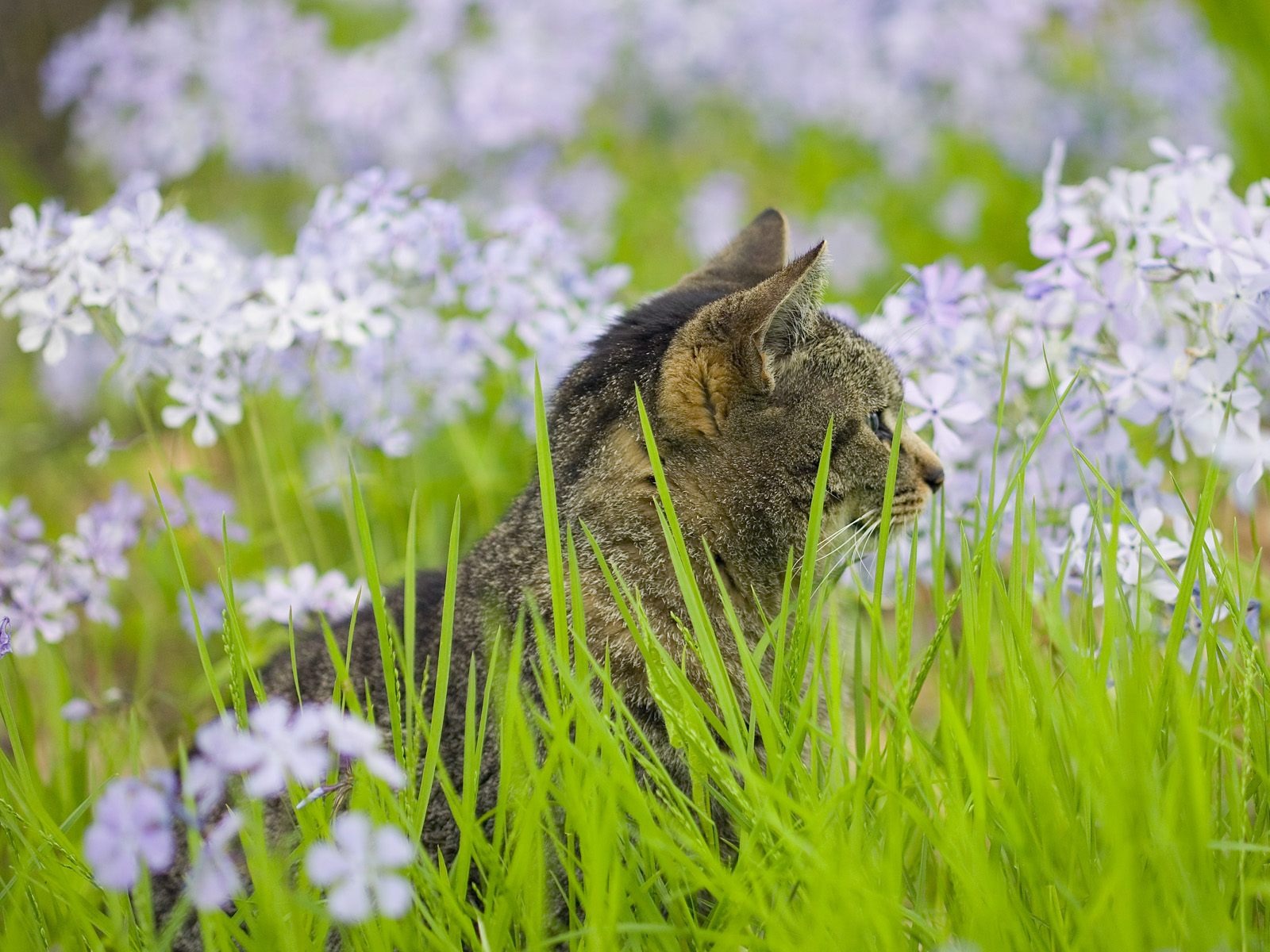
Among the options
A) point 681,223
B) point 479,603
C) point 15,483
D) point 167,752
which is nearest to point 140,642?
point 167,752

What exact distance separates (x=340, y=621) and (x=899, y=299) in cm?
125

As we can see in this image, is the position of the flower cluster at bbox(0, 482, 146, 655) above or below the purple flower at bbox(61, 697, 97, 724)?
above

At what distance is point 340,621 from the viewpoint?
7.50 ft

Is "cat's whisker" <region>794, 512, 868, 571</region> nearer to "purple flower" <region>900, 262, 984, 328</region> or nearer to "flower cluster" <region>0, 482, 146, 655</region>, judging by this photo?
"purple flower" <region>900, 262, 984, 328</region>

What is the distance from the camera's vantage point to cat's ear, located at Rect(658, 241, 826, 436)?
1.76 m

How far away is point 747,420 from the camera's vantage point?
1.89 metres

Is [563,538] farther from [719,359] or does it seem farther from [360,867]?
[360,867]

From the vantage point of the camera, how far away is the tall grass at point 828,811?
1170 millimetres

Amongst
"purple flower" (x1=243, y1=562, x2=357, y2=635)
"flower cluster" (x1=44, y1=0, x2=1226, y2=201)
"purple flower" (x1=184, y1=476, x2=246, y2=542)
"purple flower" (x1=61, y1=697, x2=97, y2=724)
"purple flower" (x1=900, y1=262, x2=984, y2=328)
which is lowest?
"purple flower" (x1=61, y1=697, x2=97, y2=724)

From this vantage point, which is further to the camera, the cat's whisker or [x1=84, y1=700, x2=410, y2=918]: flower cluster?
the cat's whisker

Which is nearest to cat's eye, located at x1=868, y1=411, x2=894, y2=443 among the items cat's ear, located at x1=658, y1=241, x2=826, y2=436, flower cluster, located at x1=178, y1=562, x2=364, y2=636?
cat's ear, located at x1=658, y1=241, x2=826, y2=436

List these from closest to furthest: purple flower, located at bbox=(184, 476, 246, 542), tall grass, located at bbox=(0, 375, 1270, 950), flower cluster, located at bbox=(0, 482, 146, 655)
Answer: tall grass, located at bbox=(0, 375, 1270, 950), flower cluster, located at bbox=(0, 482, 146, 655), purple flower, located at bbox=(184, 476, 246, 542)

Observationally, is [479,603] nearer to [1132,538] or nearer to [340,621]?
[340,621]

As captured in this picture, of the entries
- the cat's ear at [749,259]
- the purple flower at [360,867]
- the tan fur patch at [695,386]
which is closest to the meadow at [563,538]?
the purple flower at [360,867]
